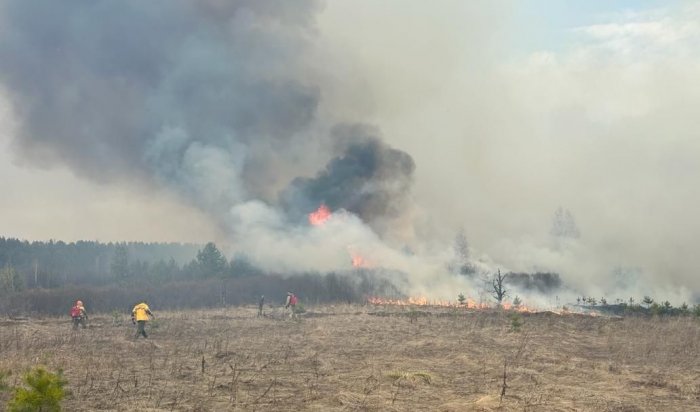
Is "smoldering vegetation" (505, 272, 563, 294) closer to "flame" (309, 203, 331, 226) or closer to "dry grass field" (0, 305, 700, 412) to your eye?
"flame" (309, 203, 331, 226)

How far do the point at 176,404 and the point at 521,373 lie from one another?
10.0 m

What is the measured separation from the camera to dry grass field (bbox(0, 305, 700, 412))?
45.7ft

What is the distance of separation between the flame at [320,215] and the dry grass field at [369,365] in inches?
1444

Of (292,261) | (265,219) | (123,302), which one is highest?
(265,219)

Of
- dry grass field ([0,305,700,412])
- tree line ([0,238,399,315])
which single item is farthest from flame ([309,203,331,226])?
dry grass field ([0,305,700,412])

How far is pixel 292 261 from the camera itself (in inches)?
2758

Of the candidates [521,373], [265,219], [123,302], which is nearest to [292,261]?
[265,219]

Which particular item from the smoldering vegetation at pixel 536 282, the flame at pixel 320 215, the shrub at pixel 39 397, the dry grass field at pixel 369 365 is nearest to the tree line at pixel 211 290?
the flame at pixel 320 215

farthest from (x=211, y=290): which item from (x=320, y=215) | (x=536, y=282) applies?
(x=536, y=282)

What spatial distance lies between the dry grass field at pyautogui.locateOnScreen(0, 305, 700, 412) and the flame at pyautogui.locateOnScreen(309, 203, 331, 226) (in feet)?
120

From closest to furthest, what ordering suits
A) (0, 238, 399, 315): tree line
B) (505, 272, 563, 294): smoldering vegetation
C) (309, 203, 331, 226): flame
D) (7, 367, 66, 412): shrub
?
(7, 367, 66, 412): shrub < (0, 238, 399, 315): tree line < (309, 203, 331, 226): flame < (505, 272, 563, 294): smoldering vegetation

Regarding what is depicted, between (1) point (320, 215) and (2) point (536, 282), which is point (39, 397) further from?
(2) point (536, 282)

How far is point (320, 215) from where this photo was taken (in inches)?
2837

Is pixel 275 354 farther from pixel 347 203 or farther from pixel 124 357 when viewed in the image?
pixel 347 203
